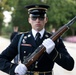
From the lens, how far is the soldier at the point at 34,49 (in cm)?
332

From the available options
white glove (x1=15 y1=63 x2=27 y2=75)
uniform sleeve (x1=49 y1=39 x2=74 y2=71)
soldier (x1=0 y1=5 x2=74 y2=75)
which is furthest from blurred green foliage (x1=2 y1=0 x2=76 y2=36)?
white glove (x1=15 y1=63 x2=27 y2=75)

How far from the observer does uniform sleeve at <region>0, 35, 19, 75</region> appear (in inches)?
135

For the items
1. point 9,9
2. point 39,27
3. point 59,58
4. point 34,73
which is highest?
point 39,27

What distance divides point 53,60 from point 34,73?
13.4 inches

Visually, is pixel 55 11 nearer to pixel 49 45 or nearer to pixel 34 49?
pixel 34 49

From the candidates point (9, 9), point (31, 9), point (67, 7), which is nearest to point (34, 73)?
point (31, 9)

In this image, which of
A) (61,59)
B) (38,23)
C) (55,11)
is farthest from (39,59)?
(55,11)

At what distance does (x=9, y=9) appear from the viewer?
45.8m

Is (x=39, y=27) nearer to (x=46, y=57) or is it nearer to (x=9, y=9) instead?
(x=46, y=57)

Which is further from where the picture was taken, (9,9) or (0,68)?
(9,9)

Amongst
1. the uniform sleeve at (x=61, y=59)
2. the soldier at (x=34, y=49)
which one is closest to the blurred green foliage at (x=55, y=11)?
the soldier at (x=34, y=49)

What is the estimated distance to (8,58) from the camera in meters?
3.53

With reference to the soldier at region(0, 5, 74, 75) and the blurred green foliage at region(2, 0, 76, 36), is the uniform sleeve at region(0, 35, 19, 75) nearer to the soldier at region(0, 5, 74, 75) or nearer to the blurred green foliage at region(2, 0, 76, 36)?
the soldier at region(0, 5, 74, 75)

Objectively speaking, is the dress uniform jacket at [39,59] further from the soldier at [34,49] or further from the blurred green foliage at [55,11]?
the blurred green foliage at [55,11]
